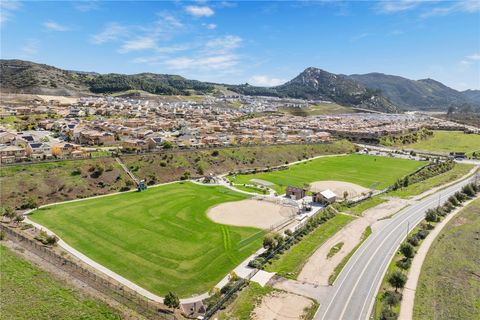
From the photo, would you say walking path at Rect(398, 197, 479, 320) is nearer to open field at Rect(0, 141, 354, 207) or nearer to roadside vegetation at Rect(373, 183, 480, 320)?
roadside vegetation at Rect(373, 183, 480, 320)

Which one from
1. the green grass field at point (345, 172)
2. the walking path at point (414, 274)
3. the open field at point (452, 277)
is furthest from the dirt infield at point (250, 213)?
the open field at point (452, 277)

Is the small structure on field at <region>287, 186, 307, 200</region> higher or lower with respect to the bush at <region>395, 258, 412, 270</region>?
higher

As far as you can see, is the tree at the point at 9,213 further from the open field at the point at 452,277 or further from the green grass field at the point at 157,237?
the open field at the point at 452,277

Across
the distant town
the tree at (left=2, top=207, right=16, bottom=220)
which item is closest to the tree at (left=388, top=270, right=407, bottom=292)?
the tree at (left=2, top=207, right=16, bottom=220)

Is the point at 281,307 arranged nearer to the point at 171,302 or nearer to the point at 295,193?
the point at 171,302

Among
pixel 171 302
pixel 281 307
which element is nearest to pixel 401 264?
pixel 281 307

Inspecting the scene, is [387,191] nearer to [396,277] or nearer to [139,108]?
[396,277]
